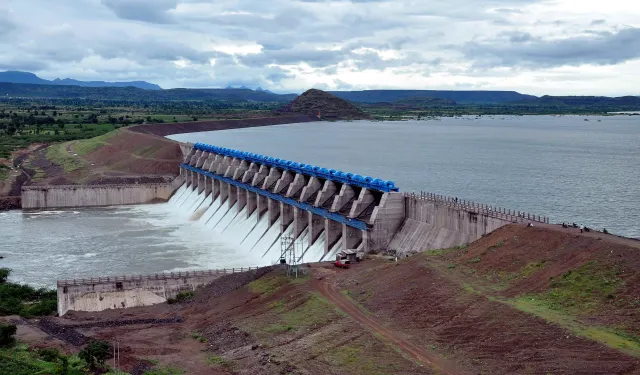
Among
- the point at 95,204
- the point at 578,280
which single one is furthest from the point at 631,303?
the point at 95,204

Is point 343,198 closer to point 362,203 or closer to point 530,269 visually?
point 362,203

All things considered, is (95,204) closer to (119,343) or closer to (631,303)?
(119,343)

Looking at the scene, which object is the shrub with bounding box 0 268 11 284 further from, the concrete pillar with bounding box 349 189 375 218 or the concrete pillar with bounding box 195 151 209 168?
the concrete pillar with bounding box 195 151 209 168

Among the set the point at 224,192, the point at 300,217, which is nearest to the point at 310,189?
the point at 300,217

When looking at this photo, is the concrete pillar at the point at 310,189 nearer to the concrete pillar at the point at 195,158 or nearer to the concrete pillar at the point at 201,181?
the concrete pillar at the point at 201,181

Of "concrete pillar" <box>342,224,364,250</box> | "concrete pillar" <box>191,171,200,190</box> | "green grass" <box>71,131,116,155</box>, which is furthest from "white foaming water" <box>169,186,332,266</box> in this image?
"green grass" <box>71,131,116,155</box>

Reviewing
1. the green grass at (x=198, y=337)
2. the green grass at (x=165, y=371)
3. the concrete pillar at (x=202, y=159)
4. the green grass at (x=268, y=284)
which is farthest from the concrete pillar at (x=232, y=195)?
the green grass at (x=165, y=371)

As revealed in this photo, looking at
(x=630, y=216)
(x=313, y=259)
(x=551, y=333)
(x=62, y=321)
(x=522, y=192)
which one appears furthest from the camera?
(x=522, y=192)
